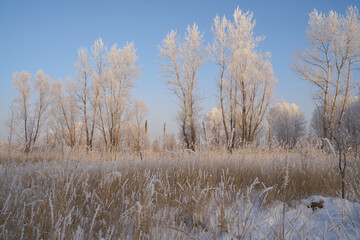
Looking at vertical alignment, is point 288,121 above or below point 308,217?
above

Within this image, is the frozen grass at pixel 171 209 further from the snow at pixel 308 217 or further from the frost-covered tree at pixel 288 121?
the frost-covered tree at pixel 288 121

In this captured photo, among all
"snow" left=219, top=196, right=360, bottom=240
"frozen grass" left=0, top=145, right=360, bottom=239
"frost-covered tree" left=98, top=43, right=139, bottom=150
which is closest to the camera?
"frozen grass" left=0, top=145, right=360, bottom=239

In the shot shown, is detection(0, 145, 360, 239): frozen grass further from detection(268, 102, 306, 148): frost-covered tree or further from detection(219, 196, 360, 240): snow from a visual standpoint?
detection(268, 102, 306, 148): frost-covered tree

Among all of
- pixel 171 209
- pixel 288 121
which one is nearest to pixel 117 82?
pixel 171 209

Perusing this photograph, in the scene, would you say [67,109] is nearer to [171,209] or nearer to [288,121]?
[171,209]

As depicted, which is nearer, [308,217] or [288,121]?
[308,217]

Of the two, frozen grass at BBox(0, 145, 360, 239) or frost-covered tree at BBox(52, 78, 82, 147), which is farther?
frost-covered tree at BBox(52, 78, 82, 147)

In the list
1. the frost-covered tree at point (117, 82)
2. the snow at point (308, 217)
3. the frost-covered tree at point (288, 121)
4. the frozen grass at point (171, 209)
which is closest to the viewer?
the frozen grass at point (171, 209)

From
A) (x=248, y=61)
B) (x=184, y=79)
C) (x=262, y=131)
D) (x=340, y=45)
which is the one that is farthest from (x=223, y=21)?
(x=262, y=131)

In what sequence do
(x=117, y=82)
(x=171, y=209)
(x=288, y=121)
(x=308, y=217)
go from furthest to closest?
(x=288, y=121) → (x=117, y=82) → (x=171, y=209) → (x=308, y=217)

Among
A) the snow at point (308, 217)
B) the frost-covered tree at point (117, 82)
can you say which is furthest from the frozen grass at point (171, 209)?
the frost-covered tree at point (117, 82)

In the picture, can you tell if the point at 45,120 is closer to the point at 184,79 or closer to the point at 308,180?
the point at 184,79

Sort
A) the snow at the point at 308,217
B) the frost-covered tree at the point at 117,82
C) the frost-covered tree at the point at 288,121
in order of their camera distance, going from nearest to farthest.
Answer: the snow at the point at 308,217 → the frost-covered tree at the point at 117,82 → the frost-covered tree at the point at 288,121

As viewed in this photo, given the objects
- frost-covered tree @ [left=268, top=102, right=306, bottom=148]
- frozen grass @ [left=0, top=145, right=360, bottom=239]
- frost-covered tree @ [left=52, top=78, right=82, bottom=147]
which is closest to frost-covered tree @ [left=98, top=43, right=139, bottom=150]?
frost-covered tree @ [left=52, top=78, right=82, bottom=147]
